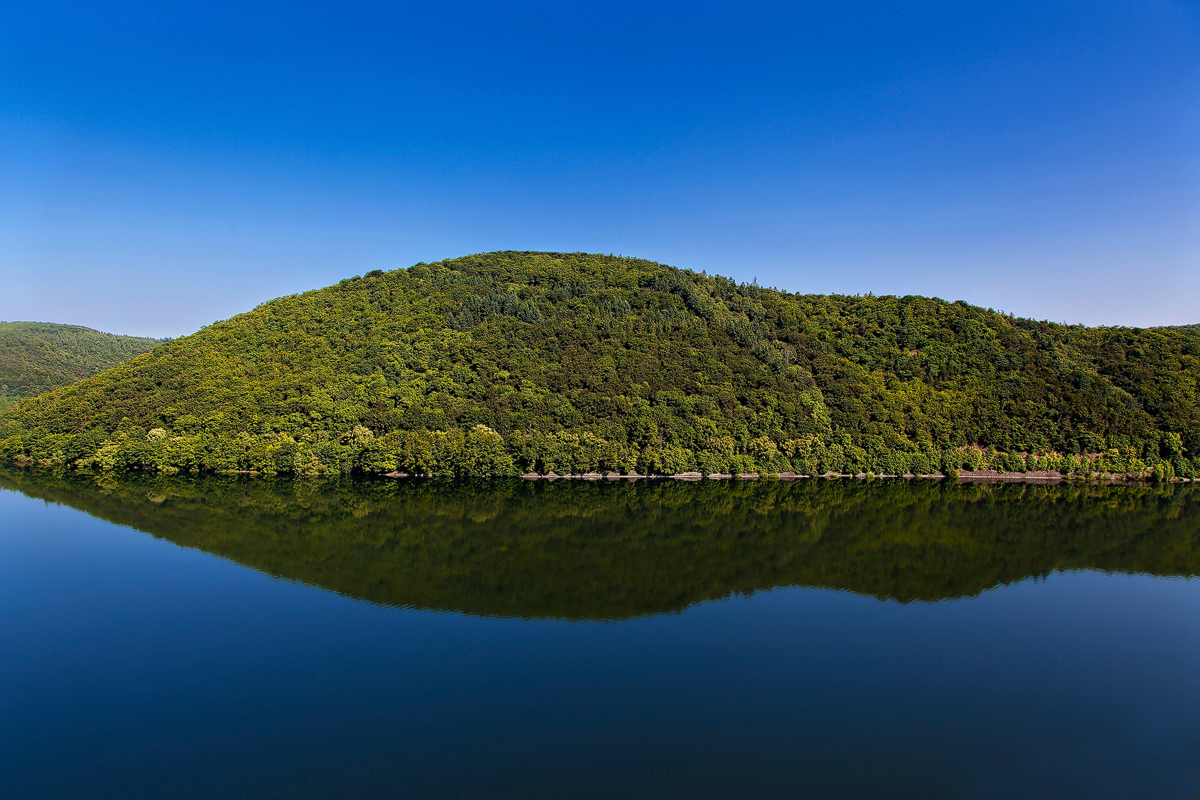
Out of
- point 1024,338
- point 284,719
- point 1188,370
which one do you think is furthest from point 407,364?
point 1188,370

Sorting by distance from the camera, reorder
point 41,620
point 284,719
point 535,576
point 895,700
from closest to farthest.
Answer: point 284,719
point 895,700
point 41,620
point 535,576

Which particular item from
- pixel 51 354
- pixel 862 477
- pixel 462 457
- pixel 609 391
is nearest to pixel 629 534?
pixel 462 457

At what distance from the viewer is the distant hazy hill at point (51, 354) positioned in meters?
109

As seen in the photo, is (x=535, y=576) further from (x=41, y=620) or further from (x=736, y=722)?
(x=41, y=620)

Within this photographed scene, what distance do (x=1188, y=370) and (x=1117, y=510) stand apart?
36.0m

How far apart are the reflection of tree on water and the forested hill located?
4.63m

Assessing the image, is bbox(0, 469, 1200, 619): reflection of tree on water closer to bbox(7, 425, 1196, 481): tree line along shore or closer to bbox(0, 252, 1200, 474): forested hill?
bbox(7, 425, 1196, 481): tree line along shore

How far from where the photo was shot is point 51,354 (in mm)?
129625

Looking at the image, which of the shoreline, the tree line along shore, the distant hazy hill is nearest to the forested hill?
the tree line along shore

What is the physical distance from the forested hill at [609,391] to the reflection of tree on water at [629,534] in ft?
15.2

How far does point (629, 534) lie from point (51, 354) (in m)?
145

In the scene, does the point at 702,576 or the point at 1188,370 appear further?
the point at 1188,370

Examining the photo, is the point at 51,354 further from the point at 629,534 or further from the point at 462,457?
the point at 629,534

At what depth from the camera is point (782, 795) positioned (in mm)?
16297
